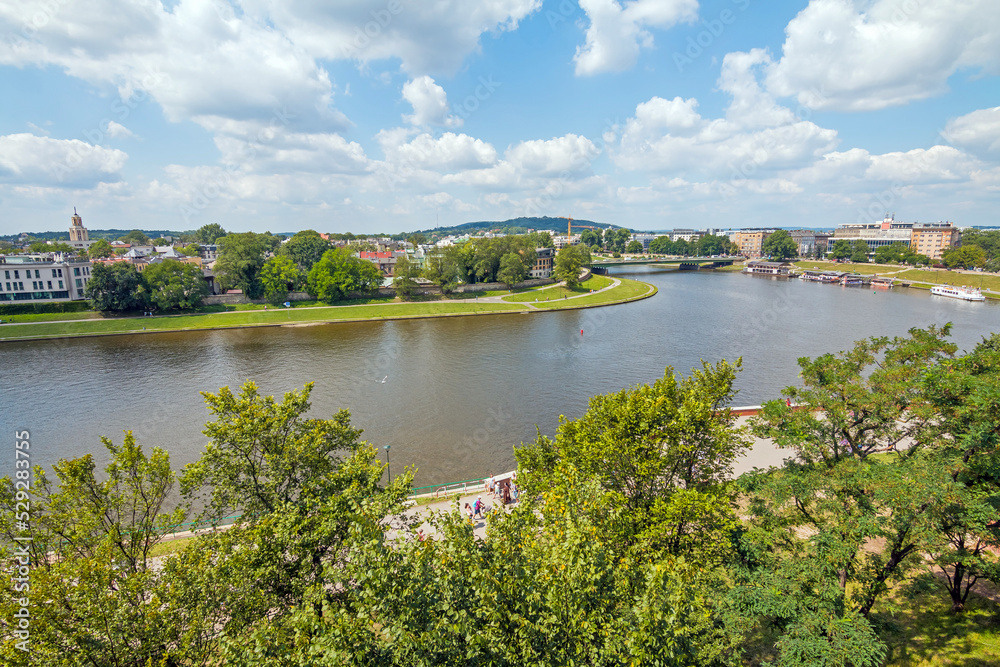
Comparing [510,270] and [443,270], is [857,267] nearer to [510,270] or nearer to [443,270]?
[510,270]

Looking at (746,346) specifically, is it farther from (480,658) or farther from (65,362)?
(65,362)

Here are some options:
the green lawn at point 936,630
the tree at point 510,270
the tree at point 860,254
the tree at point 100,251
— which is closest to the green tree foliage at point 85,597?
the green lawn at point 936,630

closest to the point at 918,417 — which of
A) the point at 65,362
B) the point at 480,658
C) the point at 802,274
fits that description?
the point at 480,658

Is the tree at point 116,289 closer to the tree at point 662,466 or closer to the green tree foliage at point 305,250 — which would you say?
the green tree foliage at point 305,250

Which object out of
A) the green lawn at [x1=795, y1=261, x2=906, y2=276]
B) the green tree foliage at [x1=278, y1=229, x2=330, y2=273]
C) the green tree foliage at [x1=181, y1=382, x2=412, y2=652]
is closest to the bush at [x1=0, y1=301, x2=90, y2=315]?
the green tree foliage at [x1=278, y1=229, x2=330, y2=273]

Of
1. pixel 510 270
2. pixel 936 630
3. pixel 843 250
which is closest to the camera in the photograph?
pixel 936 630

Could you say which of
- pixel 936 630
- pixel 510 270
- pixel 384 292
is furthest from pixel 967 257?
pixel 936 630
